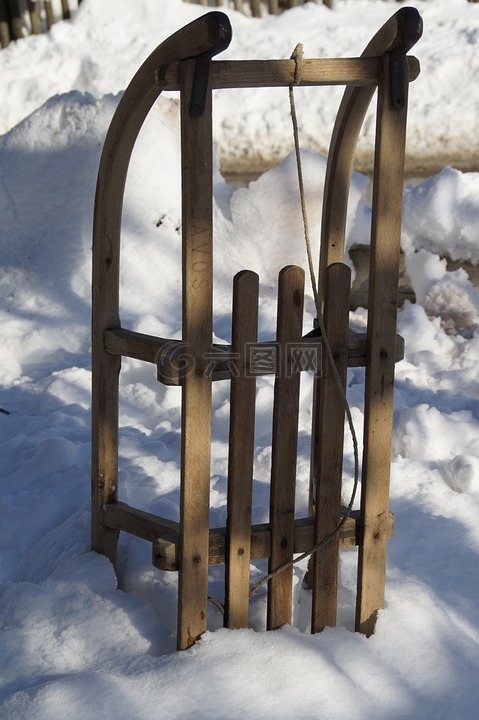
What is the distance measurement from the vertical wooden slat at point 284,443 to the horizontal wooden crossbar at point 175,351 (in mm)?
40

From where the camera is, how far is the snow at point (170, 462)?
1913 mm

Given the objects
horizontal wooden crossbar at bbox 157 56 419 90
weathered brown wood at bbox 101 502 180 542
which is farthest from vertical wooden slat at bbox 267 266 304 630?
horizontal wooden crossbar at bbox 157 56 419 90

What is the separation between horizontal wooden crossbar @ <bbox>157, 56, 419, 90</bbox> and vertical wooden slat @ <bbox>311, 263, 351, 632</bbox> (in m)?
0.40

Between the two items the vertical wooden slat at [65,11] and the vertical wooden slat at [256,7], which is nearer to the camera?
the vertical wooden slat at [65,11]

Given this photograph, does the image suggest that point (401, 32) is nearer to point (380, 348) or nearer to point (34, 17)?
point (380, 348)

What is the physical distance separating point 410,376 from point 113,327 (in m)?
1.95

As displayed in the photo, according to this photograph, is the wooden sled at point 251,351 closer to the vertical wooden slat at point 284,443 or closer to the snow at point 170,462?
the vertical wooden slat at point 284,443

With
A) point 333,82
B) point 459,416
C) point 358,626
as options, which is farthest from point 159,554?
point 459,416

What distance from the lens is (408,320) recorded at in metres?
4.30

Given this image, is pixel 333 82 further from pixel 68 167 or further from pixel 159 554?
pixel 68 167

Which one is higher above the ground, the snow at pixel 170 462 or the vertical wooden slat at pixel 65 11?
the vertical wooden slat at pixel 65 11

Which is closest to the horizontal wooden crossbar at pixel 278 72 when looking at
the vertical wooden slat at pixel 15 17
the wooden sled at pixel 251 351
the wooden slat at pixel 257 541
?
the wooden sled at pixel 251 351

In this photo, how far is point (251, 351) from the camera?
193cm

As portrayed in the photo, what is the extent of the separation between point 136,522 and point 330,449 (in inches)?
20.0
